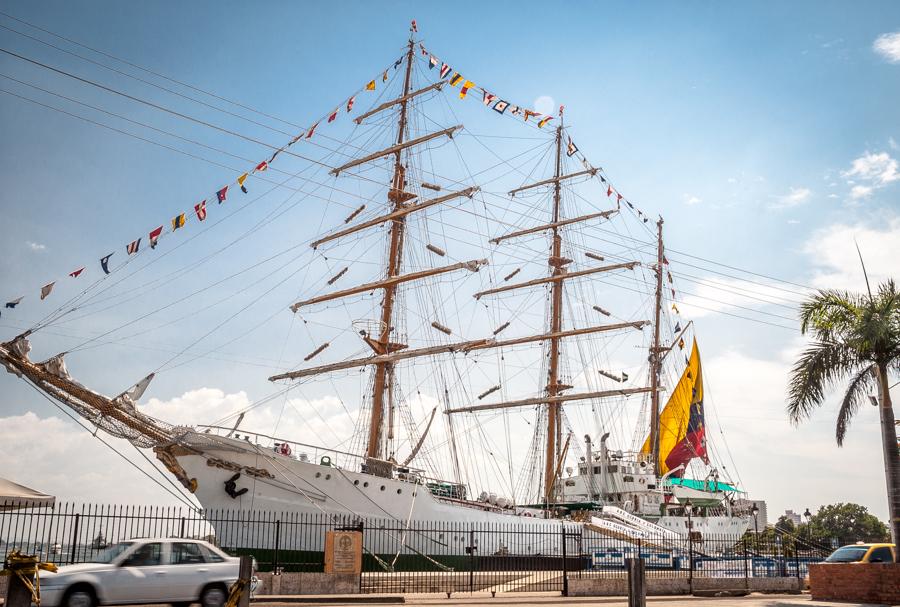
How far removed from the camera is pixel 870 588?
687 inches

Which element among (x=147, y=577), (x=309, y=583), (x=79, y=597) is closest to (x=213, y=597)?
(x=147, y=577)

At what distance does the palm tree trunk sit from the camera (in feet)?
55.6

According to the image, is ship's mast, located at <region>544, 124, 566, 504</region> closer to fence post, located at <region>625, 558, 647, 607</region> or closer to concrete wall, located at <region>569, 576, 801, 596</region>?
concrete wall, located at <region>569, 576, 801, 596</region>

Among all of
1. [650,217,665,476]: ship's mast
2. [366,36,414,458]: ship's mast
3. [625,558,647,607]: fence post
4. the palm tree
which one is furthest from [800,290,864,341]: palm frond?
[650,217,665,476]: ship's mast

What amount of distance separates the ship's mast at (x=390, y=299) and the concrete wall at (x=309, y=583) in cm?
1766

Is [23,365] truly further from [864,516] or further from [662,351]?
[864,516]

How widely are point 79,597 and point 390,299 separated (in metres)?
28.7

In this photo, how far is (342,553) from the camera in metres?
19.3

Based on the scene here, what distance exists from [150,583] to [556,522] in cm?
2787

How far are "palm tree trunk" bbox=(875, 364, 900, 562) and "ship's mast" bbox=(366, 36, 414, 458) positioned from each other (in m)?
23.6

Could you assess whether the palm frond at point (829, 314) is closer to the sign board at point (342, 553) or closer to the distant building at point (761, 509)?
the sign board at point (342, 553)

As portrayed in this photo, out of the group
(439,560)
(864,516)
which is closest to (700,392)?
(439,560)

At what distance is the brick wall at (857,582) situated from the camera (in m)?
17.0

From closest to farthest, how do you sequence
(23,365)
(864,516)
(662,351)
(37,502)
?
(37,502), (23,365), (662,351), (864,516)
